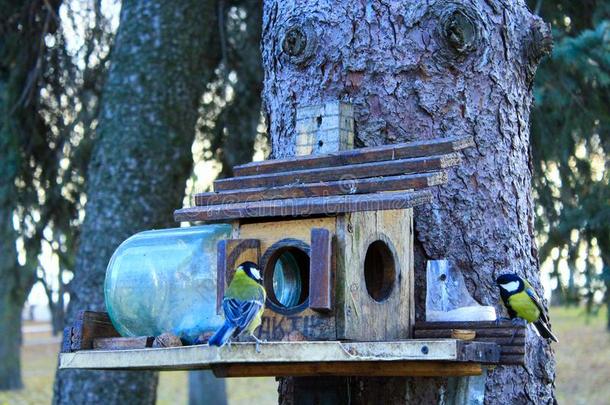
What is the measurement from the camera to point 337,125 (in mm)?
3420

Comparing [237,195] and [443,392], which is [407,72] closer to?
[237,195]

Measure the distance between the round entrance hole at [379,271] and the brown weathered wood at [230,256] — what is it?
0.38 metres

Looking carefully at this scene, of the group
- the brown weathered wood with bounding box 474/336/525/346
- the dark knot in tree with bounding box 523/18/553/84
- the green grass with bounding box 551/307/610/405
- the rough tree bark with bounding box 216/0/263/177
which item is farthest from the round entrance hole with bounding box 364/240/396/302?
the green grass with bounding box 551/307/610/405

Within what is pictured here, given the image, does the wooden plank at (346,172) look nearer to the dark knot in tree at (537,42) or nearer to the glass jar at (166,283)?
the glass jar at (166,283)

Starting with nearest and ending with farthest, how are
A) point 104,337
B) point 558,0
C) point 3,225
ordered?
point 104,337 → point 558,0 → point 3,225

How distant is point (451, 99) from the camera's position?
3521 millimetres

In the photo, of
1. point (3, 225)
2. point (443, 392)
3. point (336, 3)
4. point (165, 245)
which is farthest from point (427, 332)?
point (3, 225)

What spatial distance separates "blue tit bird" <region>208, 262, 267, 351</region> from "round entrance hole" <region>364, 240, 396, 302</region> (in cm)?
43

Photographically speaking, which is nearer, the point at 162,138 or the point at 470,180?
the point at 470,180

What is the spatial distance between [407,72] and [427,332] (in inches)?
→ 37.8

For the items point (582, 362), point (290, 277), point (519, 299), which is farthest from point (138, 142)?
point (582, 362)

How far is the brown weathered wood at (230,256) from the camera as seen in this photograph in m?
3.04

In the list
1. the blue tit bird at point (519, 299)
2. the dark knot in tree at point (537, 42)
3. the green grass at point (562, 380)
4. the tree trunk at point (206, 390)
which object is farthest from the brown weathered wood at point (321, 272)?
the green grass at point (562, 380)

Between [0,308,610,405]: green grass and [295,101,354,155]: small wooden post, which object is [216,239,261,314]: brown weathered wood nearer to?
[295,101,354,155]: small wooden post
